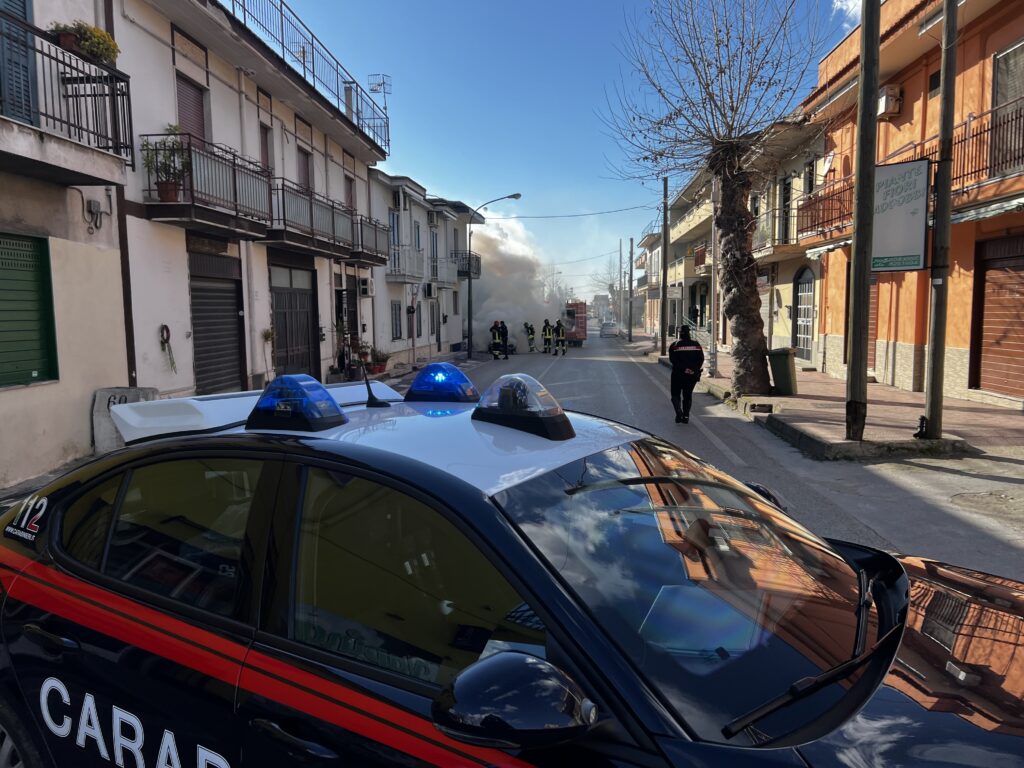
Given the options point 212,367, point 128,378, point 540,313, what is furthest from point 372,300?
point 540,313

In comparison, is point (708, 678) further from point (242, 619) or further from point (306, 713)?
point (242, 619)

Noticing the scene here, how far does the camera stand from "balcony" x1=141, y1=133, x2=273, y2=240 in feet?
36.7

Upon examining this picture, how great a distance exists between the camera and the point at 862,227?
906 centimetres

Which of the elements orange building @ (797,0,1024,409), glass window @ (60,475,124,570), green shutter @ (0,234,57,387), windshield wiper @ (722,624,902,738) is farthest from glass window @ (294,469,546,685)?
orange building @ (797,0,1024,409)

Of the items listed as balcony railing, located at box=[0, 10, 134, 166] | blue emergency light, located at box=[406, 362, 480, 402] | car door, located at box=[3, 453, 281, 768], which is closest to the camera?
car door, located at box=[3, 453, 281, 768]

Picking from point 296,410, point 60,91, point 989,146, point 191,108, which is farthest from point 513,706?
point 191,108

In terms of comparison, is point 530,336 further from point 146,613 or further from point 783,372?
point 146,613

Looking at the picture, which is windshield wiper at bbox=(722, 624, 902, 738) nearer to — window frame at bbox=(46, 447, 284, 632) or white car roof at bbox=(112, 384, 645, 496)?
white car roof at bbox=(112, 384, 645, 496)

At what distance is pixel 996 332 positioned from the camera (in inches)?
488

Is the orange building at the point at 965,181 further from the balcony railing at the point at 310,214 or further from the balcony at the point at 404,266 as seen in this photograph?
the balcony at the point at 404,266

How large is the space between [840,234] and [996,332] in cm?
579

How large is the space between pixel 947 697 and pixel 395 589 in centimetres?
136

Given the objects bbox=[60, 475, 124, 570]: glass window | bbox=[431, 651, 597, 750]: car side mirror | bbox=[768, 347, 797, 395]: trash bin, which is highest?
bbox=[60, 475, 124, 570]: glass window

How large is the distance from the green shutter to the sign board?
36.2 feet
